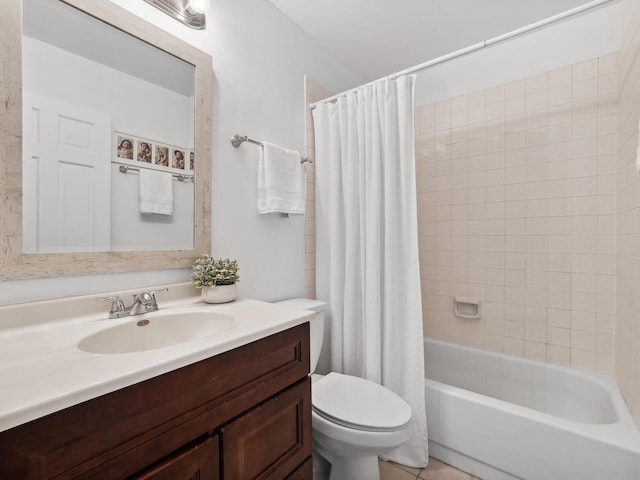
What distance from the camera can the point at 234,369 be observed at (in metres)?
0.83

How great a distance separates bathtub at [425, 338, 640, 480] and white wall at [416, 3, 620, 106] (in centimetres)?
175

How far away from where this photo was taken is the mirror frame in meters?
0.91

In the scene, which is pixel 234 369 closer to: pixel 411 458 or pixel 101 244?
pixel 101 244

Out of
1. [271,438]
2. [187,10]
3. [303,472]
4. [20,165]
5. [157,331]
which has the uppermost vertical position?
[187,10]

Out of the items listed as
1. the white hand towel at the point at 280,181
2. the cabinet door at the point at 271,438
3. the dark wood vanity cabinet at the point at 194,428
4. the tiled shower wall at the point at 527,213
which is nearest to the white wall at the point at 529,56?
the tiled shower wall at the point at 527,213

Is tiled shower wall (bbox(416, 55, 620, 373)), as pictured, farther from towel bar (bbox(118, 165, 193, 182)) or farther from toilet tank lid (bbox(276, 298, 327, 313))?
towel bar (bbox(118, 165, 193, 182))

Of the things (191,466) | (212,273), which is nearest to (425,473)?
(191,466)

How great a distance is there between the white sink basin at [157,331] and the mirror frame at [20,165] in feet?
0.77

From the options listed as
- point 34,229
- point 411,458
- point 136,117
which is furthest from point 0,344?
point 411,458

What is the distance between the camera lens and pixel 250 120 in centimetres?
161

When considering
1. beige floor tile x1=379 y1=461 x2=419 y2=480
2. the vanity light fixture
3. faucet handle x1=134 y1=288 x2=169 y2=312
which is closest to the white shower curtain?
beige floor tile x1=379 y1=461 x2=419 y2=480

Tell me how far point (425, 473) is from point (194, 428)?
4.28 ft

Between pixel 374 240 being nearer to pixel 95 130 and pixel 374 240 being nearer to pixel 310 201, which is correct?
pixel 310 201

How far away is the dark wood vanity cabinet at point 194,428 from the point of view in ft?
1.79
